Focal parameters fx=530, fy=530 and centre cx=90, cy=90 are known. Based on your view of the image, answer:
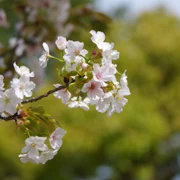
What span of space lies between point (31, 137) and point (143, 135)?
625 cm

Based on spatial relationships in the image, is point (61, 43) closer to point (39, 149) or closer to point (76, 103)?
point (76, 103)

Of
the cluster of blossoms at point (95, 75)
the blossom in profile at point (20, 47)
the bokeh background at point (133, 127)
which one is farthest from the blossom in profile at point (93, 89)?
the bokeh background at point (133, 127)

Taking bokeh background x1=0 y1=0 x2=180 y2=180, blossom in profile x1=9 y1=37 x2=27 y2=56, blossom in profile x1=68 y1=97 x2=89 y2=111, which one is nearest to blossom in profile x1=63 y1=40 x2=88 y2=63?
blossom in profile x1=68 y1=97 x2=89 y2=111

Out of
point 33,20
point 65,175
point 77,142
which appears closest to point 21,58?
point 33,20

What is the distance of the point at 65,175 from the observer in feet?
26.3

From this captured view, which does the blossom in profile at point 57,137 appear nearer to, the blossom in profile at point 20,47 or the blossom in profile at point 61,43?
the blossom in profile at point 61,43

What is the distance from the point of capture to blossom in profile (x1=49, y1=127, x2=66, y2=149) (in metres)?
1.19

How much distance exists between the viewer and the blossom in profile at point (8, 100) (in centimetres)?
111

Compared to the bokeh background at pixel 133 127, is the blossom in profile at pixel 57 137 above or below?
below

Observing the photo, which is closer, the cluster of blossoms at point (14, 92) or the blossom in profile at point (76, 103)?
the cluster of blossoms at point (14, 92)

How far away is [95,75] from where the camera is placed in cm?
112

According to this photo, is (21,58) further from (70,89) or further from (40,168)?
(40,168)

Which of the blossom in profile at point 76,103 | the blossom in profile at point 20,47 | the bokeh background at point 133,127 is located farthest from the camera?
the bokeh background at point 133,127

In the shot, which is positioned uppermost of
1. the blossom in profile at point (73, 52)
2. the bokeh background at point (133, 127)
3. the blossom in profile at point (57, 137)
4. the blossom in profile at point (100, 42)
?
the bokeh background at point (133, 127)
